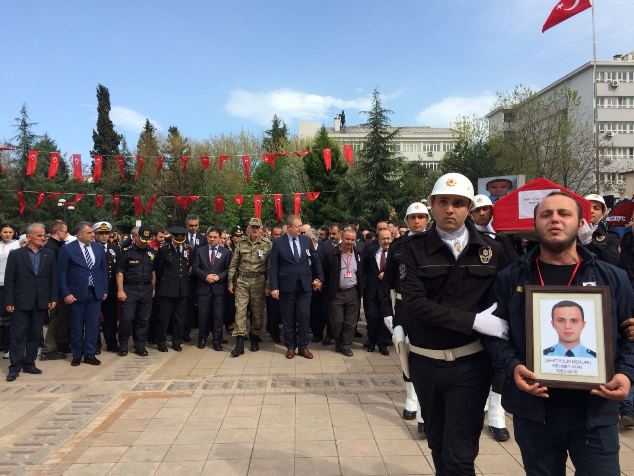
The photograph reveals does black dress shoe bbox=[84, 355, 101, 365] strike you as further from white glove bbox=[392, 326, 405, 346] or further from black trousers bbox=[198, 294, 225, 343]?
white glove bbox=[392, 326, 405, 346]

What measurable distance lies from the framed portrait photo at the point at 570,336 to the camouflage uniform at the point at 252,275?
6.42 metres

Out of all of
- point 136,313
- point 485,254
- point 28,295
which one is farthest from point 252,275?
point 485,254

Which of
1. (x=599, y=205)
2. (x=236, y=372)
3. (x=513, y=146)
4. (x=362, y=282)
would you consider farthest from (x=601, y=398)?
(x=513, y=146)

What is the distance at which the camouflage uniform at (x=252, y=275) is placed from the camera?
8.27 m

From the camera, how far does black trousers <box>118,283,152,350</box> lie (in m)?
8.12

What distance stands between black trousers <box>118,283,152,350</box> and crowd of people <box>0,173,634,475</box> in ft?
0.08

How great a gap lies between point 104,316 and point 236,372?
10.4 feet

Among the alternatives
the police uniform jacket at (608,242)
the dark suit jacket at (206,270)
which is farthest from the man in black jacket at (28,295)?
the police uniform jacket at (608,242)

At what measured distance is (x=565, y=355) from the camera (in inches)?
83.8

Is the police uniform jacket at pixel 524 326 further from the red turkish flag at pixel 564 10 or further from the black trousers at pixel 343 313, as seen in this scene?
the red turkish flag at pixel 564 10

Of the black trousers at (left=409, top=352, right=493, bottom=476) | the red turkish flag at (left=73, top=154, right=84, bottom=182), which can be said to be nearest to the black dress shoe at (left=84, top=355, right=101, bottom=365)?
the black trousers at (left=409, top=352, right=493, bottom=476)

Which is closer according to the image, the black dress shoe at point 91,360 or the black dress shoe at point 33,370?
the black dress shoe at point 33,370

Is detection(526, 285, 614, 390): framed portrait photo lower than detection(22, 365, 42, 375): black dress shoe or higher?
higher

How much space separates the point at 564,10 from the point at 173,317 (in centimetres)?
1603
